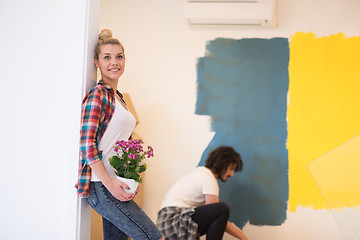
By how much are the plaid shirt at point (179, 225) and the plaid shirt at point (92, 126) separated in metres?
1.30

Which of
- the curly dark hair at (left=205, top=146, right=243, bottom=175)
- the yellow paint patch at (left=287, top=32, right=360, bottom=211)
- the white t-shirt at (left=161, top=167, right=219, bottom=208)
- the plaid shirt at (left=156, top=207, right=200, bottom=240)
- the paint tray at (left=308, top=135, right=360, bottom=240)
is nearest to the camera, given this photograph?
the plaid shirt at (left=156, top=207, right=200, bottom=240)

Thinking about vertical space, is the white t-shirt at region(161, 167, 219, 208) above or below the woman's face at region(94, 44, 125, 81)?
below

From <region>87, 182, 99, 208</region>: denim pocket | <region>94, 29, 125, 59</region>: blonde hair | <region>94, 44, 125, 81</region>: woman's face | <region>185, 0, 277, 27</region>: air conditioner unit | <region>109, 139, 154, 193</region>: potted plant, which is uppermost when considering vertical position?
<region>185, 0, 277, 27</region>: air conditioner unit

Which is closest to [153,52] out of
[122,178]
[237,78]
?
[237,78]

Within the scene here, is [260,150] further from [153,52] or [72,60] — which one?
[72,60]

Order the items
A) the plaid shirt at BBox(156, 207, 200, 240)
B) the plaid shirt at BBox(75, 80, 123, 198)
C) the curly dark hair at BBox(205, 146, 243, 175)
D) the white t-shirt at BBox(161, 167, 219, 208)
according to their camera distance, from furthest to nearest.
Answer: the curly dark hair at BBox(205, 146, 243, 175) < the white t-shirt at BBox(161, 167, 219, 208) < the plaid shirt at BBox(156, 207, 200, 240) < the plaid shirt at BBox(75, 80, 123, 198)

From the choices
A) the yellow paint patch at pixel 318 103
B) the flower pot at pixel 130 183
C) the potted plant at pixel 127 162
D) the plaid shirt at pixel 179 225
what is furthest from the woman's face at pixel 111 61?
the yellow paint patch at pixel 318 103

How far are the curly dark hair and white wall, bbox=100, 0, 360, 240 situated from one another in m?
0.48

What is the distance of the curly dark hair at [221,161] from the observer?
10.2 ft

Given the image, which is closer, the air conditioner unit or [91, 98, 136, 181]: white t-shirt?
[91, 98, 136, 181]: white t-shirt

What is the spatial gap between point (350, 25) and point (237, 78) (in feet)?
3.29

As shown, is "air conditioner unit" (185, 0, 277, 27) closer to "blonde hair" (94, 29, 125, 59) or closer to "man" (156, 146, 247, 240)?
"man" (156, 146, 247, 240)

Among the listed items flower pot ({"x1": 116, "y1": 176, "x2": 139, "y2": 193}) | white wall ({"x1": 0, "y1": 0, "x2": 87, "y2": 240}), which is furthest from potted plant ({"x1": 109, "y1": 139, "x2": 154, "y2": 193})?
white wall ({"x1": 0, "y1": 0, "x2": 87, "y2": 240})

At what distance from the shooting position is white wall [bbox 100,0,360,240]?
3588 millimetres
